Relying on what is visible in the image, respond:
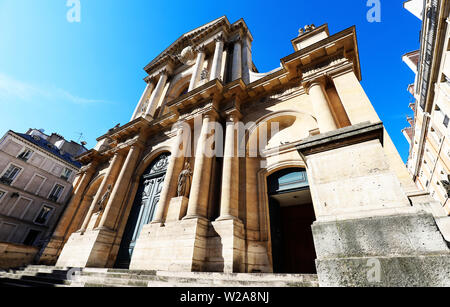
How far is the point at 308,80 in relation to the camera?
22.7ft

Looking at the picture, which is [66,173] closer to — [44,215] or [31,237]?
[44,215]

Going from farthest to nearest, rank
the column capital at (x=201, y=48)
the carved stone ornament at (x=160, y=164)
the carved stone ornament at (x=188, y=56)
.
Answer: the carved stone ornament at (x=188, y=56), the column capital at (x=201, y=48), the carved stone ornament at (x=160, y=164)

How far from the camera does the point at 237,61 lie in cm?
1128

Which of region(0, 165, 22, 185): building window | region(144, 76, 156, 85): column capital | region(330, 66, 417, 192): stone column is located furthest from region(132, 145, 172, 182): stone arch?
region(0, 165, 22, 185): building window

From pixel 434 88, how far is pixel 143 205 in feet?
62.3

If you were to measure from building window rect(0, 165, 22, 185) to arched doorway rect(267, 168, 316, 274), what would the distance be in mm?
25277

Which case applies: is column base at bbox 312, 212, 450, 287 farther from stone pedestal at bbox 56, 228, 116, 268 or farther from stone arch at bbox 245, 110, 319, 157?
stone pedestal at bbox 56, 228, 116, 268

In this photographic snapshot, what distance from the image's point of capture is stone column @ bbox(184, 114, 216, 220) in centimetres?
626

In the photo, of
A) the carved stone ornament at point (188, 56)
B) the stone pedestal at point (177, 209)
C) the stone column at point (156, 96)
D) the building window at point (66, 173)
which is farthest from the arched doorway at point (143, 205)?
the building window at point (66, 173)

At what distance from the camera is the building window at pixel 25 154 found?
804 inches

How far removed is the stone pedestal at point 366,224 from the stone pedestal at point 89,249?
840cm

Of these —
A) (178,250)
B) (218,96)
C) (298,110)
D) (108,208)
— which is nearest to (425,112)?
(298,110)

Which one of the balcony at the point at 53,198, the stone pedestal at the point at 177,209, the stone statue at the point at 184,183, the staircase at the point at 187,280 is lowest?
the staircase at the point at 187,280

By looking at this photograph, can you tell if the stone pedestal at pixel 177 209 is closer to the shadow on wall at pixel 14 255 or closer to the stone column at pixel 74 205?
the stone column at pixel 74 205
